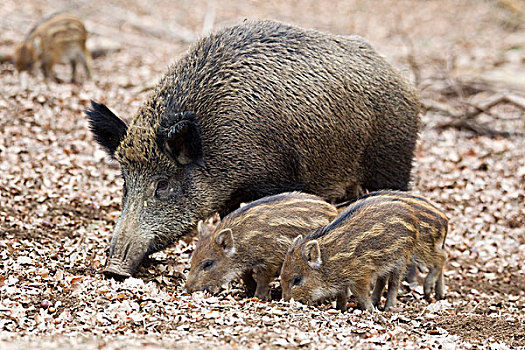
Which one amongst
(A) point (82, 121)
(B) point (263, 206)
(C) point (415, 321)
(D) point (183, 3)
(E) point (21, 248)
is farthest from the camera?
(D) point (183, 3)

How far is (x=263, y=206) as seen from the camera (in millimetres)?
5523

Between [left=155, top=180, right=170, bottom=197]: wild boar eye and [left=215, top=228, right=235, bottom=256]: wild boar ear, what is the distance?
0.74 metres

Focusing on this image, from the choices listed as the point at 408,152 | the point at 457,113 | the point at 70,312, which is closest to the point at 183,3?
the point at 457,113

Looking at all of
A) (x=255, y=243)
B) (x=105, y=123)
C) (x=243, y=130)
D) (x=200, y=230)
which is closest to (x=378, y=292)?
(x=255, y=243)

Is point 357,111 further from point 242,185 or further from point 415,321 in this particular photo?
point 415,321

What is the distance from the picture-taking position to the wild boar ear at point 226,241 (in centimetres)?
539

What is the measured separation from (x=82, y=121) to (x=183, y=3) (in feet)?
37.7

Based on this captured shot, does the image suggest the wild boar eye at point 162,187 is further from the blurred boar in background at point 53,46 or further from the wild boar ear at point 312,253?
the blurred boar in background at point 53,46

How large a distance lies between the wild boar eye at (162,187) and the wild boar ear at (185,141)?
9.2 inches

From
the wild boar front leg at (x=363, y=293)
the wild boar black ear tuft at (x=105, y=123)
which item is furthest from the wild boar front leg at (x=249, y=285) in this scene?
the wild boar black ear tuft at (x=105, y=123)

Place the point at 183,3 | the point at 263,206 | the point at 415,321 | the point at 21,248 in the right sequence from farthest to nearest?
the point at 183,3 < the point at 21,248 < the point at 263,206 < the point at 415,321

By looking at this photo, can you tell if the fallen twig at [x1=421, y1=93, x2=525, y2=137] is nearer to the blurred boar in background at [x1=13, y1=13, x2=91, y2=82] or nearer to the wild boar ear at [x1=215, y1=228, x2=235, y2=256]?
the blurred boar in background at [x1=13, y1=13, x2=91, y2=82]

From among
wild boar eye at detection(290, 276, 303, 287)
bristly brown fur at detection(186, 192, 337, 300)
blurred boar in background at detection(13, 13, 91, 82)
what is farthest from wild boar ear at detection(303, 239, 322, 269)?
blurred boar in background at detection(13, 13, 91, 82)

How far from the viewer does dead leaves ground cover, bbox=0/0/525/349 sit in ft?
14.7
